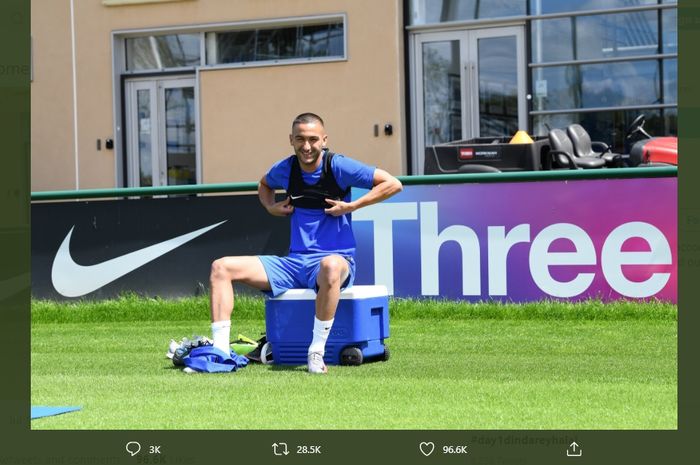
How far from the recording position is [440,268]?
10.9m

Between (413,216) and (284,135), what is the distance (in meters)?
7.50

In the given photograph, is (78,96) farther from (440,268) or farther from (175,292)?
(440,268)

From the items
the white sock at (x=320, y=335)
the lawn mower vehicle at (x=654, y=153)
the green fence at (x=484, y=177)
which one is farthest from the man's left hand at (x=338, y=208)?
the lawn mower vehicle at (x=654, y=153)

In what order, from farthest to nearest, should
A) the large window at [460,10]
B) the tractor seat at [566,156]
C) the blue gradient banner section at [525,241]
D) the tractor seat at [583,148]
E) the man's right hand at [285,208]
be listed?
the large window at [460,10] < the tractor seat at [583,148] < the tractor seat at [566,156] < the blue gradient banner section at [525,241] < the man's right hand at [285,208]

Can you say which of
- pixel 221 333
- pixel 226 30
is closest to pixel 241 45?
pixel 226 30

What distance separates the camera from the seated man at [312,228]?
7.60 meters

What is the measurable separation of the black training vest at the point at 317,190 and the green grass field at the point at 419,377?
3.57 feet

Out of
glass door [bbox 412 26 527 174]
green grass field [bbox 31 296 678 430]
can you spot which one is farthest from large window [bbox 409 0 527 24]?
green grass field [bbox 31 296 678 430]
